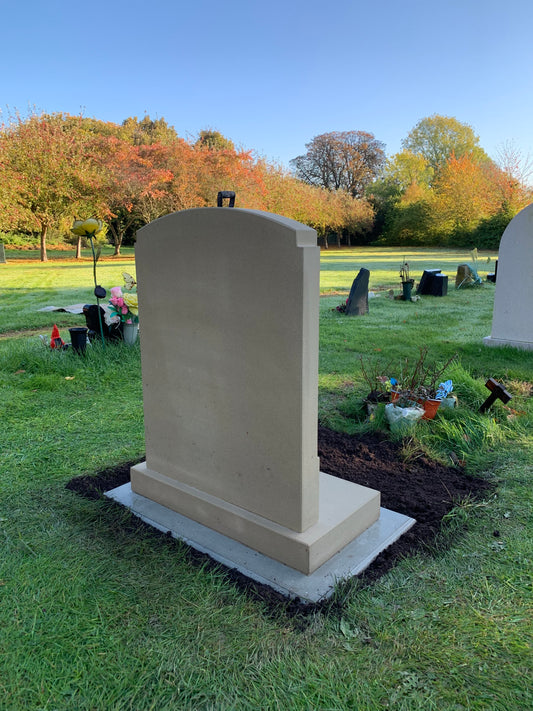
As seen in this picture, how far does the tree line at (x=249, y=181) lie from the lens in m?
23.0

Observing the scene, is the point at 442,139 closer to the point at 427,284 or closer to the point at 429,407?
the point at 427,284

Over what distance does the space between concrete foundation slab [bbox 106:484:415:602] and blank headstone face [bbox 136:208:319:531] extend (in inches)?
7.6

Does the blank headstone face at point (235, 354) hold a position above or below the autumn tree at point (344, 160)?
below

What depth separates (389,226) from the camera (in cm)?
4591

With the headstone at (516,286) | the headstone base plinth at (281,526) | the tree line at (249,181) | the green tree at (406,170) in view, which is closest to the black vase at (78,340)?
the headstone base plinth at (281,526)

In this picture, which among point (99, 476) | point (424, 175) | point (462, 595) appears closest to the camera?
point (462, 595)

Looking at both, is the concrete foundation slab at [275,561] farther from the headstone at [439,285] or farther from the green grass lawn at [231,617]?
the headstone at [439,285]

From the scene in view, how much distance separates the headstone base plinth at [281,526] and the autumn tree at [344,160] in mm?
57691

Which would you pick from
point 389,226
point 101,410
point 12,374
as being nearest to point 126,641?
point 101,410

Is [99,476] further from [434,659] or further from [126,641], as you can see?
[434,659]

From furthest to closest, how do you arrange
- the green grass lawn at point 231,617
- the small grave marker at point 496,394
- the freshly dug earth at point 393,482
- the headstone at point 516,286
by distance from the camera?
the headstone at point 516,286 → the small grave marker at point 496,394 → the freshly dug earth at point 393,482 → the green grass lawn at point 231,617

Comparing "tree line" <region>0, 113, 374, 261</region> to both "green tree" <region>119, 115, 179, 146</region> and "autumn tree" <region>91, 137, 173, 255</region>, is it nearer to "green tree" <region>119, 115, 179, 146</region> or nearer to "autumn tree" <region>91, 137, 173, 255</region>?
"autumn tree" <region>91, 137, 173, 255</region>

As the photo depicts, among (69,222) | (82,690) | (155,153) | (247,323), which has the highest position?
(155,153)

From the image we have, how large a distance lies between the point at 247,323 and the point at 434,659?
1451 millimetres
